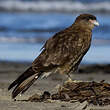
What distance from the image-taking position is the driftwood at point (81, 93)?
613 cm

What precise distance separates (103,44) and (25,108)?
964cm

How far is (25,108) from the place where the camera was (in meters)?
5.50

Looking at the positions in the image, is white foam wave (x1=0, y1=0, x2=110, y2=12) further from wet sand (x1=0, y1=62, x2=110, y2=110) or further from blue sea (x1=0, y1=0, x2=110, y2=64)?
wet sand (x1=0, y1=62, x2=110, y2=110)

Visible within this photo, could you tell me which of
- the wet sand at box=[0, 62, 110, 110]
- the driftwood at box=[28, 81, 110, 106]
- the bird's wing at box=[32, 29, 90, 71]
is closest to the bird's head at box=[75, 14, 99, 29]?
the bird's wing at box=[32, 29, 90, 71]

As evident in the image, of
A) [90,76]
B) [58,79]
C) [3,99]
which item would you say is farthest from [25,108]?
[90,76]

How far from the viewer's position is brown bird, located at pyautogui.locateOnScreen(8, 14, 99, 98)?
626 centimetres

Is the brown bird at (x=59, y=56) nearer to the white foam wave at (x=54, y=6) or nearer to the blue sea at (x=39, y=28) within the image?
the blue sea at (x=39, y=28)

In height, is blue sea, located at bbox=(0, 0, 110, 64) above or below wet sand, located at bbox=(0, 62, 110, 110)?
below

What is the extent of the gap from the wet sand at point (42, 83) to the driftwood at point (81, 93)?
7.4 inches

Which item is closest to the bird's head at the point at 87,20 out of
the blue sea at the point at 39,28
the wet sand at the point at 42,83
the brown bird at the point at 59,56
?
the brown bird at the point at 59,56

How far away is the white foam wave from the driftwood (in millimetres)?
22835

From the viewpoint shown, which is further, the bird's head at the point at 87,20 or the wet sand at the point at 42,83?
the bird's head at the point at 87,20

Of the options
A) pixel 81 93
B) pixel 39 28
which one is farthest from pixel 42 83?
pixel 39 28

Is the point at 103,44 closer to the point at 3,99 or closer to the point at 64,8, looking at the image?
the point at 3,99
